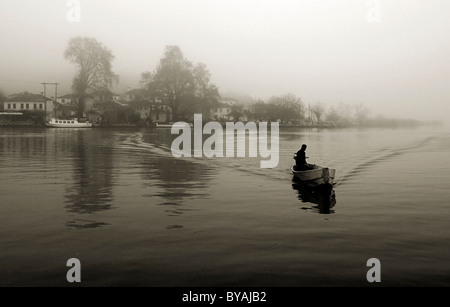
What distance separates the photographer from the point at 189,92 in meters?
125

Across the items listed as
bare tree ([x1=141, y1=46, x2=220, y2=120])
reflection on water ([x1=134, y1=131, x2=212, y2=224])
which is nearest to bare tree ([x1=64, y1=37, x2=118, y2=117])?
bare tree ([x1=141, y1=46, x2=220, y2=120])

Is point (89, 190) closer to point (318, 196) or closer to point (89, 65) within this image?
point (318, 196)

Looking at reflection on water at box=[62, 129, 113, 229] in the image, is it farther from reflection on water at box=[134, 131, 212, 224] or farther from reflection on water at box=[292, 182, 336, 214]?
reflection on water at box=[292, 182, 336, 214]

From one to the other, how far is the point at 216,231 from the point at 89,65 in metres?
103

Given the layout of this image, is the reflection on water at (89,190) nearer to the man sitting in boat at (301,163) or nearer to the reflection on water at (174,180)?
the reflection on water at (174,180)

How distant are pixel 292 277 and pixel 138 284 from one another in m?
3.24

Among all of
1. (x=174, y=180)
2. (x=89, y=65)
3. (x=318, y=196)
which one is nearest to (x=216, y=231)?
(x=318, y=196)

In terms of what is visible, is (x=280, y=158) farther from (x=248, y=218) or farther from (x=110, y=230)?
(x=110, y=230)

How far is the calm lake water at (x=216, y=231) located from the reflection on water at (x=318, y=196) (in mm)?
223

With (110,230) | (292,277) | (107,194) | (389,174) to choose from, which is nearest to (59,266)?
(110,230)

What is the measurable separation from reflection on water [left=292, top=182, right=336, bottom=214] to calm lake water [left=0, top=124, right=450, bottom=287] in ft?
0.73

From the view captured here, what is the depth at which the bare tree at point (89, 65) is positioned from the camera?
350 feet

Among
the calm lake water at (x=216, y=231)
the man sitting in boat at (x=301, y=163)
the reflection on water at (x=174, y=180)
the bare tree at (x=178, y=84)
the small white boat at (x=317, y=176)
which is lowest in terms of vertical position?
the calm lake water at (x=216, y=231)

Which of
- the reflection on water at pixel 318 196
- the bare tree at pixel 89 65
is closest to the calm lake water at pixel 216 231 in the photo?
the reflection on water at pixel 318 196
